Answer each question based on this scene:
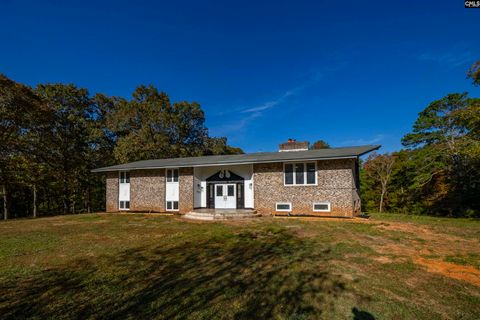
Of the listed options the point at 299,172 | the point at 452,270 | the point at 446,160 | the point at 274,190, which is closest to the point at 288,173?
the point at 299,172

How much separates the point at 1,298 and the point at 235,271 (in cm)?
412

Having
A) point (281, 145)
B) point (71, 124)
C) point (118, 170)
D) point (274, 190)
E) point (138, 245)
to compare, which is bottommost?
point (138, 245)

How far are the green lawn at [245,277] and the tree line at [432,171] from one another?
10.2 meters

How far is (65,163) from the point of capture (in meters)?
22.8

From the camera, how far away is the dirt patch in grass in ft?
15.3

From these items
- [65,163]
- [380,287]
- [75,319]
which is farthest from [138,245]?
[65,163]

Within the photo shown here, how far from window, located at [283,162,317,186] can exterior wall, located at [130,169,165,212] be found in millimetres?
9048

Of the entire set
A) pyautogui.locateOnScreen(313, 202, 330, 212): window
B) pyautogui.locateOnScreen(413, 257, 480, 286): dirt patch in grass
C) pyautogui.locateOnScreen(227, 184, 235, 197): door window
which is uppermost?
pyautogui.locateOnScreen(227, 184, 235, 197): door window

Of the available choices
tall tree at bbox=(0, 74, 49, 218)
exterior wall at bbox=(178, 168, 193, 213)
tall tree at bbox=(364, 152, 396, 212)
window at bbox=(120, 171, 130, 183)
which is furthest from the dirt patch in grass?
tall tree at bbox=(0, 74, 49, 218)

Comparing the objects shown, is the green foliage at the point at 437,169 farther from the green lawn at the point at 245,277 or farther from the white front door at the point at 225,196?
the white front door at the point at 225,196

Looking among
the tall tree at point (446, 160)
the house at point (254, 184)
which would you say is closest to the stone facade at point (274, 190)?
the house at point (254, 184)

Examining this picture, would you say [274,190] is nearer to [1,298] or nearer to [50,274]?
[50,274]

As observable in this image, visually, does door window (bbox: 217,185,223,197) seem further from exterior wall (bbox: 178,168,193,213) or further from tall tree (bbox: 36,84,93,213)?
tall tree (bbox: 36,84,93,213)

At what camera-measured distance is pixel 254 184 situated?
1481 centimetres
